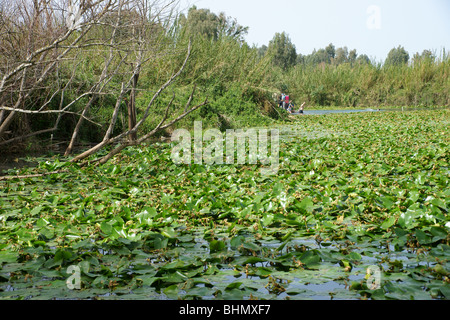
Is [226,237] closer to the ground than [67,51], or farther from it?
closer to the ground

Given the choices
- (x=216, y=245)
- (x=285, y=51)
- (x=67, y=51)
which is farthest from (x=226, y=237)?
(x=285, y=51)

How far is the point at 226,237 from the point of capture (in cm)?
338

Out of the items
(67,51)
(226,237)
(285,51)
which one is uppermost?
(285,51)

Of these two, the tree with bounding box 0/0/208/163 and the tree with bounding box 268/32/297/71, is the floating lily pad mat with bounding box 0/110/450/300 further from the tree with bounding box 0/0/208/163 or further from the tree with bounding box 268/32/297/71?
the tree with bounding box 268/32/297/71

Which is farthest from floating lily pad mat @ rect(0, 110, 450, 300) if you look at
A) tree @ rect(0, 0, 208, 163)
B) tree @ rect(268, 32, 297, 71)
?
tree @ rect(268, 32, 297, 71)

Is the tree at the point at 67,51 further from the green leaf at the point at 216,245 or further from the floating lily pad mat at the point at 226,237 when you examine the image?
the green leaf at the point at 216,245

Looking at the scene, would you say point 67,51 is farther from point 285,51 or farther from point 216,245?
point 285,51

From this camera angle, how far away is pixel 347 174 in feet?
19.1

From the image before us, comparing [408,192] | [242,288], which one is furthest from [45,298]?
[408,192]

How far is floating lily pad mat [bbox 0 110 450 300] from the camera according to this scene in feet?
Answer: 8.07

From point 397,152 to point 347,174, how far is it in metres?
2.04

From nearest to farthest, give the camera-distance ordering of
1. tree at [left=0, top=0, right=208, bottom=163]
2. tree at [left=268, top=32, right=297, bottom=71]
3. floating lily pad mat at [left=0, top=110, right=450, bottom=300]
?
floating lily pad mat at [left=0, top=110, right=450, bottom=300]
tree at [left=0, top=0, right=208, bottom=163]
tree at [left=268, top=32, right=297, bottom=71]

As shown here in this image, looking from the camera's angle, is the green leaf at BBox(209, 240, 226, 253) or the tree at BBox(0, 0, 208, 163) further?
the tree at BBox(0, 0, 208, 163)
